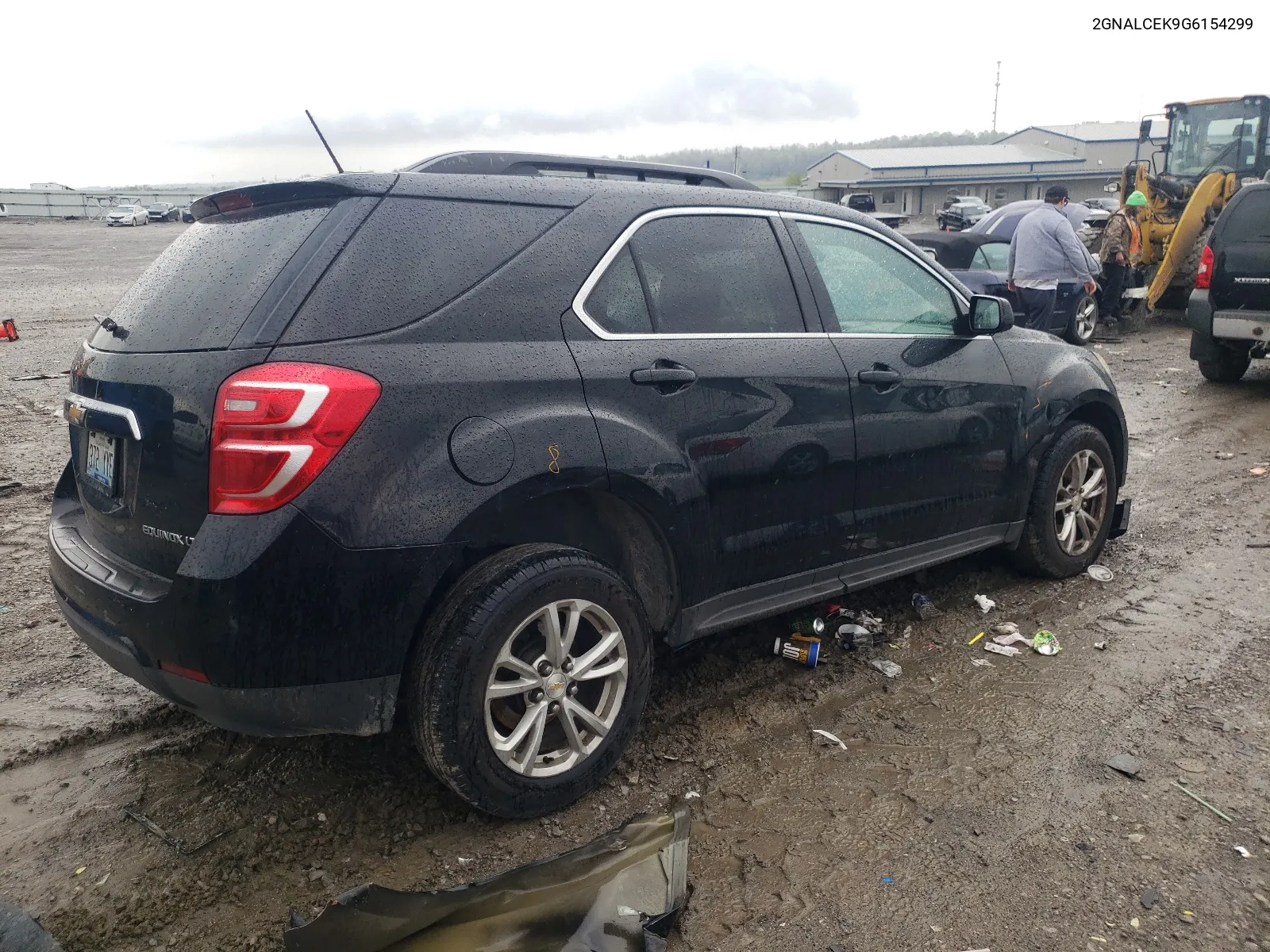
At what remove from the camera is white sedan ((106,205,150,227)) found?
49.3 metres

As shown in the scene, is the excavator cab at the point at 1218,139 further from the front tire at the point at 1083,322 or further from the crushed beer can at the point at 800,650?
the crushed beer can at the point at 800,650

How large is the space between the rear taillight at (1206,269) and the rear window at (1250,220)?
181 mm

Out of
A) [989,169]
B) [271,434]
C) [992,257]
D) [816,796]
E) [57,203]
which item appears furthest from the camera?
[989,169]

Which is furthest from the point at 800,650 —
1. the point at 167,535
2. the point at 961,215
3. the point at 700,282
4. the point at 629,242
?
the point at 961,215

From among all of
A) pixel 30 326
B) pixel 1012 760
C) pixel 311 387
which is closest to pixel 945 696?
pixel 1012 760

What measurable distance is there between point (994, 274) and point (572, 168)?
980cm

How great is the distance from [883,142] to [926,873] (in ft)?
464

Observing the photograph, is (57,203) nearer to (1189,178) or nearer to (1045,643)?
(1189,178)

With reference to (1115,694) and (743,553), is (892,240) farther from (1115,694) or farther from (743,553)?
(1115,694)

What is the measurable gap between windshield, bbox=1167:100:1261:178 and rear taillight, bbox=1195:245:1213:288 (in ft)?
21.8

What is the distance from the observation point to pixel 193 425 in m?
2.60

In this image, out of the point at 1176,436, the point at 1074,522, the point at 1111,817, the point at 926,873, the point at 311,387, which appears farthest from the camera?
the point at 1176,436

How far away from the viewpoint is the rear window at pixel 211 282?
9.08ft

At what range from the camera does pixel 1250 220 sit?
30.9 ft
